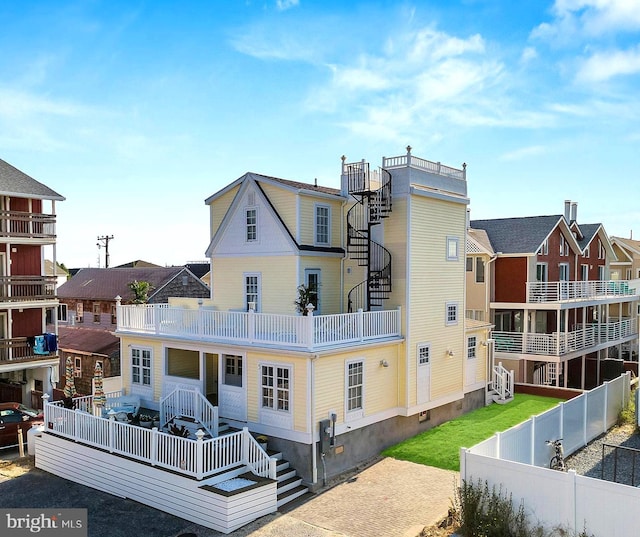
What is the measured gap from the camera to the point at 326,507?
14.4 m

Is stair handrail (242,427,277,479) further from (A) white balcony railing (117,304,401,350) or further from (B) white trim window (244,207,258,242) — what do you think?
(B) white trim window (244,207,258,242)

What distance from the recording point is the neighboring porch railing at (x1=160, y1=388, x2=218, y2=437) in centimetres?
1678

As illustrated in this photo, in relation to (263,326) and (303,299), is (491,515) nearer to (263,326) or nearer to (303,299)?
(263,326)

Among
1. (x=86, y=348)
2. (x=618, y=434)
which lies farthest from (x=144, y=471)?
(x=86, y=348)

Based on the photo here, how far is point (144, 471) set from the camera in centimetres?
1511

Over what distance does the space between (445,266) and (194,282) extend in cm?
2509

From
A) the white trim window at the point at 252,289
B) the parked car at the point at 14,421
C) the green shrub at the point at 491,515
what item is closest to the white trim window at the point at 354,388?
the white trim window at the point at 252,289

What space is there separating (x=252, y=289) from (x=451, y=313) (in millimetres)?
7332

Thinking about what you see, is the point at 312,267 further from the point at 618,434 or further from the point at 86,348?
the point at 86,348

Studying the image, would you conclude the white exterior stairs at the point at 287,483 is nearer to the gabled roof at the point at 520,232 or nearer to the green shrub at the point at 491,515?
the green shrub at the point at 491,515

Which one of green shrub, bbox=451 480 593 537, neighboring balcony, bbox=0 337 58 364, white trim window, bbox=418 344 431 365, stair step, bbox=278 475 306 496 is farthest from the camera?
neighboring balcony, bbox=0 337 58 364

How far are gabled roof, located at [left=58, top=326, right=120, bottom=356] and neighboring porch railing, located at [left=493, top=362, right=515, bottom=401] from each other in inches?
810

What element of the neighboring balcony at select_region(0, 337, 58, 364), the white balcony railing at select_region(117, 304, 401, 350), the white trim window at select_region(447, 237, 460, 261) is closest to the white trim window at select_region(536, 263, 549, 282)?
the white trim window at select_region(447, 237, 460, 261)

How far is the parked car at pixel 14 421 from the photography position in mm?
20156
